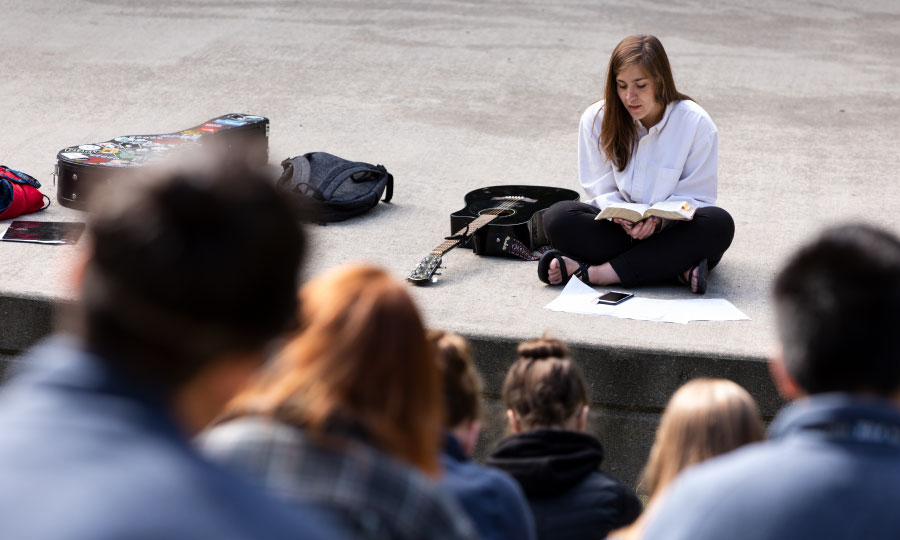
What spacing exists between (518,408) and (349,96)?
4871 millimetres

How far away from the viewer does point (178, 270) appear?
95 centimetres

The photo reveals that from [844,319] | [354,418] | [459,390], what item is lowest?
[459,390]

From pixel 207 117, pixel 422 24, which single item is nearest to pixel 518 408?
pixel 207 117

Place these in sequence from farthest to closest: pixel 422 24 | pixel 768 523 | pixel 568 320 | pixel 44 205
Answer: pixel 422 24 → pixel 44 205 → pixel 568 320 → pixel 768 523

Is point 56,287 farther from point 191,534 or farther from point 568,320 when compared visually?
point 191,534

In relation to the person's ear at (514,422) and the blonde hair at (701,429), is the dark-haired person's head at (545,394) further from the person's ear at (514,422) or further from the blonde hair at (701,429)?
the blonde hair at (701,429)

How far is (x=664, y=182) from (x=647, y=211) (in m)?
0.21

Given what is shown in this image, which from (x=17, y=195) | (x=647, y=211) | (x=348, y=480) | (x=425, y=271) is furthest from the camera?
(x=17, y=195)

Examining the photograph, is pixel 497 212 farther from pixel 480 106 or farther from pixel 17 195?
pixel 480 106

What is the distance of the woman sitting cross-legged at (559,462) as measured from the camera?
2451mm

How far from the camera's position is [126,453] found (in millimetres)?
875

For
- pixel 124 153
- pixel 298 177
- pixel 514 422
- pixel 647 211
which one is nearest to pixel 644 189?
pixel 647 211

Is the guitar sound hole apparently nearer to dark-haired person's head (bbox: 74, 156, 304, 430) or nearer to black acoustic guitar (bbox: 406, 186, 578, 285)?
black acoustic guitar (bbox: 406, 186, 578, 285)

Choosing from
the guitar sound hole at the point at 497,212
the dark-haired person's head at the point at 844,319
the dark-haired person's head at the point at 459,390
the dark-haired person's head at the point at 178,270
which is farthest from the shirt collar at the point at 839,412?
the guitar sound hole at the point at 497,212
